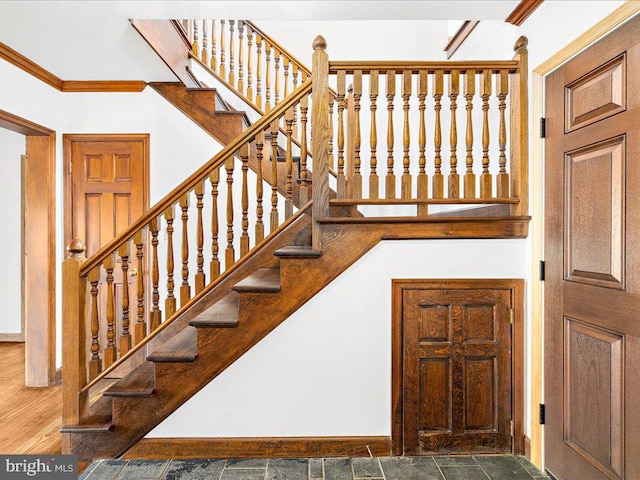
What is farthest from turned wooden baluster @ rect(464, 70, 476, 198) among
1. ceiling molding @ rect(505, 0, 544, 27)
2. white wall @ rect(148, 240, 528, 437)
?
ceiling molding @ rect(505, 0, 544, 27)

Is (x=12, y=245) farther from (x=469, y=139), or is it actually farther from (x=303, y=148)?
(x=469, y=139)

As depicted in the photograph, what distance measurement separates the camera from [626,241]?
1653 millimetres

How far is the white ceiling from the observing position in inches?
91.3

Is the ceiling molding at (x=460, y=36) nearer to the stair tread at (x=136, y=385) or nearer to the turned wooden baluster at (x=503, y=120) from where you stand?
the turned wooden baluster at (x=503, y=120)

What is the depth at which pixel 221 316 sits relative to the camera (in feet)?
7.88

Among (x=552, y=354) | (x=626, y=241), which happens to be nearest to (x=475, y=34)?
(x=626, y=241)

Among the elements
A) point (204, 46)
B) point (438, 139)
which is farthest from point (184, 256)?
point (204, 46)

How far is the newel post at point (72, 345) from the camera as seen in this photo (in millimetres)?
2326

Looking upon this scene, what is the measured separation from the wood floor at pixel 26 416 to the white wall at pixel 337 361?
805 mm

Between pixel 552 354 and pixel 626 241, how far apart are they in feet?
2.49

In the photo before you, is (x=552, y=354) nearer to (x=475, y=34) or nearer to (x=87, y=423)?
(x=475, y=34)

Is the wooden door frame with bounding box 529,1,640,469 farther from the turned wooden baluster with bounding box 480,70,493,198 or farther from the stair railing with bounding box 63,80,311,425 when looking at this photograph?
the stair railing with bounding box 63,80,311,425

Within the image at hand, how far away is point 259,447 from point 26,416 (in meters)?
1.74

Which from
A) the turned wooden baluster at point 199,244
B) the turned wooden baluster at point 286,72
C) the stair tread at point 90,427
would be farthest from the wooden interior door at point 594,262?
the stair tread at point 90,427
